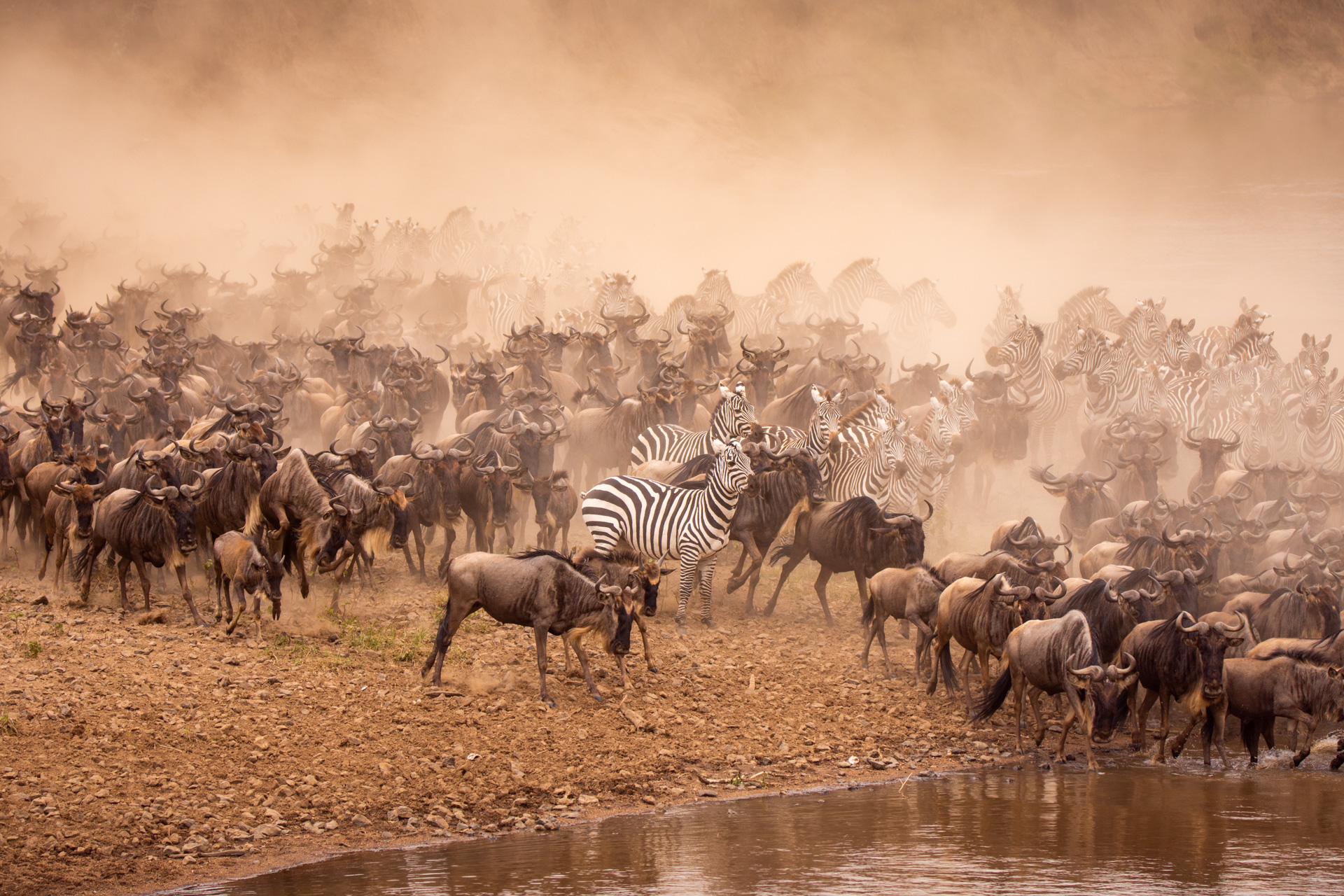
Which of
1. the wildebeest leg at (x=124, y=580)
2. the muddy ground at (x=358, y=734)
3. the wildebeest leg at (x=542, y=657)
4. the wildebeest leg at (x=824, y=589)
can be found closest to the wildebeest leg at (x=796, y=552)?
the wildebeest leg at (x=824, y=589)

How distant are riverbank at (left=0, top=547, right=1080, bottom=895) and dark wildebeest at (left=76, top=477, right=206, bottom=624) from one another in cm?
52

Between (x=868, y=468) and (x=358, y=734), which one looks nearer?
(x=358, y=734)

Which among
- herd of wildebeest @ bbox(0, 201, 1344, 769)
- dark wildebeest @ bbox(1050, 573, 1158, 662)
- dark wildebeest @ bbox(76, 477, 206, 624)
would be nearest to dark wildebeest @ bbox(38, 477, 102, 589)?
herd of wildebeest @ bbox(0, 201, 1344, 769)

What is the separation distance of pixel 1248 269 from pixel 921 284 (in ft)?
83.8

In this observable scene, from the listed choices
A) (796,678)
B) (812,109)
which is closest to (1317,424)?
(796,678)

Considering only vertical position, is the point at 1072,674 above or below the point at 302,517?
below

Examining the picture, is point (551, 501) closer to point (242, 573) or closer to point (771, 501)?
point (771, 501)

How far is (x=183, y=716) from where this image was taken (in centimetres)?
891

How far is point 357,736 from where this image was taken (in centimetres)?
899

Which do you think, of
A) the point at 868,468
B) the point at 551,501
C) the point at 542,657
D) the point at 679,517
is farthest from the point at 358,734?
the point at 868,468

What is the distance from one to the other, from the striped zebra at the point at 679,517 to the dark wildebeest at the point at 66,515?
5.02 meters

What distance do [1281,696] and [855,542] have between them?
14.9 ft

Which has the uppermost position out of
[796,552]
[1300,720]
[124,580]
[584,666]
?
[796,552]

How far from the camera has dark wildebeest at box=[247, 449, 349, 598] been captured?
11742 millimetres
